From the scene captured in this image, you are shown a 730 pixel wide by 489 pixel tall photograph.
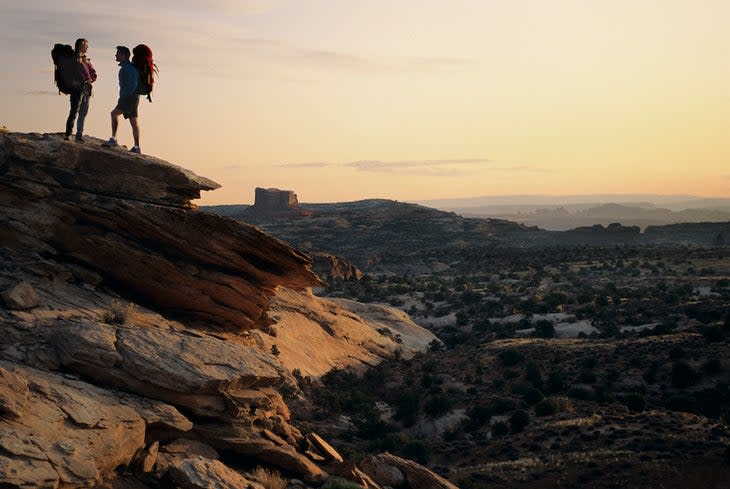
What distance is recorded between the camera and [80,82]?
19812 mm

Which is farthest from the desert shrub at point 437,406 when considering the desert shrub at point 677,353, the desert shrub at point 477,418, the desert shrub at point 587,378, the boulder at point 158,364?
the boulder at point 158,364

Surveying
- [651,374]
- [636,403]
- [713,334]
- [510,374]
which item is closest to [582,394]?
[636,403]

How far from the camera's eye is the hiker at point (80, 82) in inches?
776

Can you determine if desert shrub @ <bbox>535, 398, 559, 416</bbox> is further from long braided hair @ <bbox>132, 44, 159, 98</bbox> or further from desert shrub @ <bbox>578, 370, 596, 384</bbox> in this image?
long braided hair @ <bbox>132, 44, 159, 98</bbox>

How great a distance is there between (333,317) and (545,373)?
13494 mm

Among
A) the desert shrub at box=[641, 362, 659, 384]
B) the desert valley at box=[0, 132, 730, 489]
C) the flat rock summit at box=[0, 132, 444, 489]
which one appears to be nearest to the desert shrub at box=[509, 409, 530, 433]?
the desert valley at box=[0, 132, 730, 489]

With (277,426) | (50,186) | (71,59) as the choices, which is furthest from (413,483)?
(71,59)

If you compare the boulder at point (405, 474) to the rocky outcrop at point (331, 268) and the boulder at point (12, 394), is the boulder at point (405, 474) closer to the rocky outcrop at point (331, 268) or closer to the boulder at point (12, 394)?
the boulder at point (12, 394)

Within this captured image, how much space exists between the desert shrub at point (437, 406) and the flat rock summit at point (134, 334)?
15479mm

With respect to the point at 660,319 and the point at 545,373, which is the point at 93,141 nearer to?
the point at 545,373

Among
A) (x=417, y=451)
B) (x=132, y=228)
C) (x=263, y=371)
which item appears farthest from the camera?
(x=417, y=451)

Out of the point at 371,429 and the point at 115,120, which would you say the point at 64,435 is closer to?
the point at 115,120

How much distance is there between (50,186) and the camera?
19.7 metres

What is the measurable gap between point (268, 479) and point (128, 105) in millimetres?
11388
